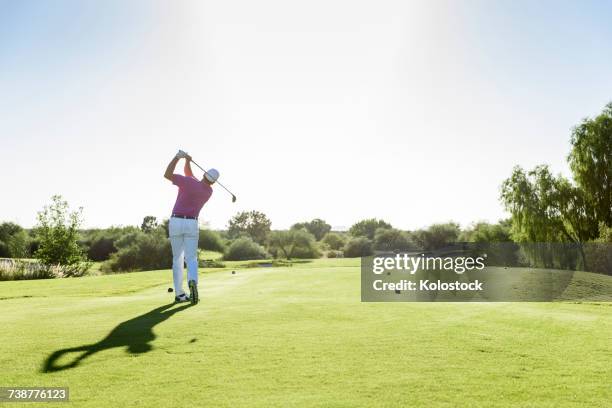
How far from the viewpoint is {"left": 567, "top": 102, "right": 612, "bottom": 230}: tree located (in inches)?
1426

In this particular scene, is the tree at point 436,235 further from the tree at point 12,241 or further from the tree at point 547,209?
the tree at point 12,241

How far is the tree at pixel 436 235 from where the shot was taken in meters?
73.7

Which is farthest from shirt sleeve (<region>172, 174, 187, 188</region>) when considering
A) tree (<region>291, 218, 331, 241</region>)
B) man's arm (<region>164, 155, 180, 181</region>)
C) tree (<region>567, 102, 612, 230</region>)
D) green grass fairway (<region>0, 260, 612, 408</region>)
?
tree (<region>291, 218, 331, 241</region>)

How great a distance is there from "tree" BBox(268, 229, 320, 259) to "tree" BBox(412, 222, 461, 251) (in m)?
18.9

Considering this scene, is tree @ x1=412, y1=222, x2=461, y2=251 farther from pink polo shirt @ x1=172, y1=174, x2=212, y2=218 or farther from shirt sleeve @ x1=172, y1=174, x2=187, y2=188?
shirt sleeve @ x1=172, y1=174, x2=187, y2=188

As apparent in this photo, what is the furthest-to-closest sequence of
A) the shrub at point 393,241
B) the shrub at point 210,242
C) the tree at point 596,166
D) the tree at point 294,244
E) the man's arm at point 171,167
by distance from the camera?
the shrub at point 210,242
the tree at point 294,244
the shrub at point 393,241
the tree at point 596,166
the man's arm at point 171,167

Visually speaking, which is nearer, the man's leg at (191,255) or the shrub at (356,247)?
the man's leg at (191,255)

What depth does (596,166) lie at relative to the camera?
3659cm

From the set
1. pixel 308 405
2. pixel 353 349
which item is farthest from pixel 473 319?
pixel 308 405

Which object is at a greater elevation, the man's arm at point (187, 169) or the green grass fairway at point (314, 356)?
the man's arm at point (187, 169)

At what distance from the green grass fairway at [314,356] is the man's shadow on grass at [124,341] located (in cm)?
2

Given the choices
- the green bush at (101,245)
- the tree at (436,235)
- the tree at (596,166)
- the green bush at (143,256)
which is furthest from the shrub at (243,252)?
the tree at (596,166)

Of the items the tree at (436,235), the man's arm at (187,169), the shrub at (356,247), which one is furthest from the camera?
the shrub at (356,247)

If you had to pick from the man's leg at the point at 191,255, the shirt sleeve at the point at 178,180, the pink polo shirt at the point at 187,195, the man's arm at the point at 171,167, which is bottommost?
the man's leg at the point at 191,255
